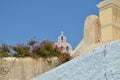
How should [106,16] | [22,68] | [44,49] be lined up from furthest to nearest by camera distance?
[44,49] < [106,16] < [22,68]

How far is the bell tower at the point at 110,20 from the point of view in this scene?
6.86 m

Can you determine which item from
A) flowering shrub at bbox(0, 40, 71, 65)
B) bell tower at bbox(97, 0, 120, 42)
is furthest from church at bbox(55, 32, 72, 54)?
bell tower at bbox(97, 0, 120, 42)

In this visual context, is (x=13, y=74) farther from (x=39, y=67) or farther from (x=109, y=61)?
(x=109, y=61)

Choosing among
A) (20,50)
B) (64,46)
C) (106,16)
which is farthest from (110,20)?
(64,46)

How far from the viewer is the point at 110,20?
22.7 feet

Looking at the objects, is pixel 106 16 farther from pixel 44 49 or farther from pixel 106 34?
pixel 44 49

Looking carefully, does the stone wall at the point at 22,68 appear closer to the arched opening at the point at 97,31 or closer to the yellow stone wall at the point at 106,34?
the arched opening at the point at 97,31

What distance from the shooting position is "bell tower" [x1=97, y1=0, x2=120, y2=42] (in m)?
6.86

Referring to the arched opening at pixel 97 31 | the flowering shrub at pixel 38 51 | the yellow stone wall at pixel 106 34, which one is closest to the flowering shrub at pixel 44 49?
the flowering shrub at pixel 38 51

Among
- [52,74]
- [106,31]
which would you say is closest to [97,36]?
[106,31]

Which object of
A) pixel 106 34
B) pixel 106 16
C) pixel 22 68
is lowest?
pixel 22 68

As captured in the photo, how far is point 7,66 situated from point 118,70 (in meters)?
5.53

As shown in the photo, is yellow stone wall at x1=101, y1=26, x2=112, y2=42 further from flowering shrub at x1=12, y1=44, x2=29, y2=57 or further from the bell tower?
flowering shrub at x1=12, y1=44, x2=29, y2=57

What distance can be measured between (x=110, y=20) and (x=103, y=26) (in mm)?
239
